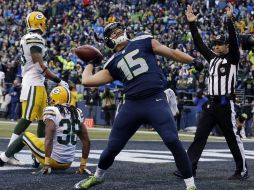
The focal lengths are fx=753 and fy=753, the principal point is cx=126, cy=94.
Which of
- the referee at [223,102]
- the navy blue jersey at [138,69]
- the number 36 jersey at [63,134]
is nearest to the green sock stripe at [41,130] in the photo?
the number 36 jersey at [63,134]

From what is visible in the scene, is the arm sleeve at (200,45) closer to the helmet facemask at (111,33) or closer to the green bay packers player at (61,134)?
the green bay packers player at (61,134)

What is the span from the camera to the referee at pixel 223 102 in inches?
344

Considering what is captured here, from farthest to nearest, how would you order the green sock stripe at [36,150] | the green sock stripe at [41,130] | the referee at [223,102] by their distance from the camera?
1. the green sock stripe at [41,130]
2. the referee at [223,102]
3. the green sock stripe at [36,150]

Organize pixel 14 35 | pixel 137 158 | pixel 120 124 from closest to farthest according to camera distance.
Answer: pixel 120 124 < pixel 137 158 < pixel 14 35

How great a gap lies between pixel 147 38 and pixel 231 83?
2.17m

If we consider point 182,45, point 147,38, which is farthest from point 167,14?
point 147,38

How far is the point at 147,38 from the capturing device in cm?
691

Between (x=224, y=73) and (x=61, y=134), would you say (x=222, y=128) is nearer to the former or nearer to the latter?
(x=224, y=73)

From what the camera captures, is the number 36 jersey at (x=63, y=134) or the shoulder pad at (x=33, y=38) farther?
the shoulder pad at (x=33, y=38)

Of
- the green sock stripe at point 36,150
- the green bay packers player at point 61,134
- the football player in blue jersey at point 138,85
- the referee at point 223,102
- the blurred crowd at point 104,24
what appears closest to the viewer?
the football player in blue jersey at point 138,85

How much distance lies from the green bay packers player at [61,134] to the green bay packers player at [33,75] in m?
0.61

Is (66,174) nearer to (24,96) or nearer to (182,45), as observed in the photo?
(24,96)

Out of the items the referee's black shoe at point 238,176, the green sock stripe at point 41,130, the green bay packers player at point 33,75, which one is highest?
the green bay packers player at point 33,75

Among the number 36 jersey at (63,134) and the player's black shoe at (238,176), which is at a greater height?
the number 36 jersey at (63,134)
